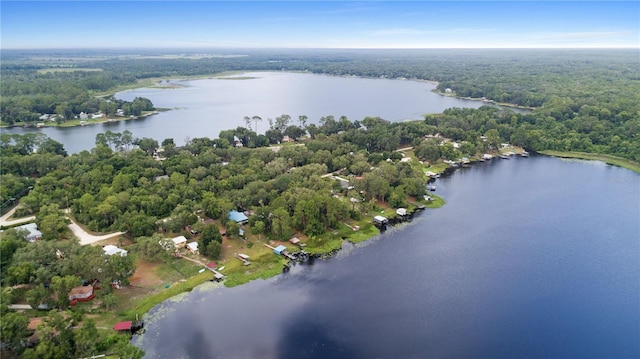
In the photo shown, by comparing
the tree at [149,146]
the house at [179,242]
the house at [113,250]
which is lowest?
the house at [179,242]

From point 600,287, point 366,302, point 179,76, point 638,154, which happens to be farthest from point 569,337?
point 179,76

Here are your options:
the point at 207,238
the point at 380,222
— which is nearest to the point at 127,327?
the point at 207,238

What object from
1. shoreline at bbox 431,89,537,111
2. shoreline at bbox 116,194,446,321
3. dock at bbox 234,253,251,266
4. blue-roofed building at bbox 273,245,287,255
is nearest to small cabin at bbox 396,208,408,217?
shoreline at bbox 116,194,446,321

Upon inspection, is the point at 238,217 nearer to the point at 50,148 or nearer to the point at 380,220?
the point at 380,220

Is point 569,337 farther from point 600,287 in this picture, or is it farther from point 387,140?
point 387,140

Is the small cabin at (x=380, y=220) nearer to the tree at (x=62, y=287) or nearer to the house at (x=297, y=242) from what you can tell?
the house at (x=297, y=242)

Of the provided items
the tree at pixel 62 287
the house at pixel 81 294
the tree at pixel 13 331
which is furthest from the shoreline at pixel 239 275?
the tree at pixel 13 331
